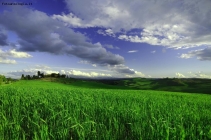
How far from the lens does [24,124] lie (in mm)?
4914

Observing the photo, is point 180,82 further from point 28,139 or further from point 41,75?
point 28,139

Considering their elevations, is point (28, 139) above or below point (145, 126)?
below

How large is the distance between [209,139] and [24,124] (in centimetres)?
Answer: 462

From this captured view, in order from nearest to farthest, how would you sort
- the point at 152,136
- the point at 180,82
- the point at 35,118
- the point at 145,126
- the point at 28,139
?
1. the point at 152,136
2. the point at 145,126
3. the point at 28,139
4. the point at 35,118
5. the point at 180,82

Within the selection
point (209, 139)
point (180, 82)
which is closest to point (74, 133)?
point (209, 139)

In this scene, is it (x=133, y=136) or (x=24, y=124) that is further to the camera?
(x=24, y=124)

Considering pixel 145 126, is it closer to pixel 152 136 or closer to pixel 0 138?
pixel 152 136

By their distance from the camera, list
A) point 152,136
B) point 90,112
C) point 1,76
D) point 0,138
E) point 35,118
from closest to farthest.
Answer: point 152,136 < point 0,138 < point 35,118 < point 90,112 < point 1,76

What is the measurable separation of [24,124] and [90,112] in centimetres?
192

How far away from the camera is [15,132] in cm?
386

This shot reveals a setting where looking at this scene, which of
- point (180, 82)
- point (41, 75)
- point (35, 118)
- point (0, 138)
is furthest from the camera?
point (180, 82)

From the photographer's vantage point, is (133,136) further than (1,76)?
No

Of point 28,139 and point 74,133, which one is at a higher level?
point 74,133

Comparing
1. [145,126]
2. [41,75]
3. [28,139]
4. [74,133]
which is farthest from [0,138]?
[41,75]
